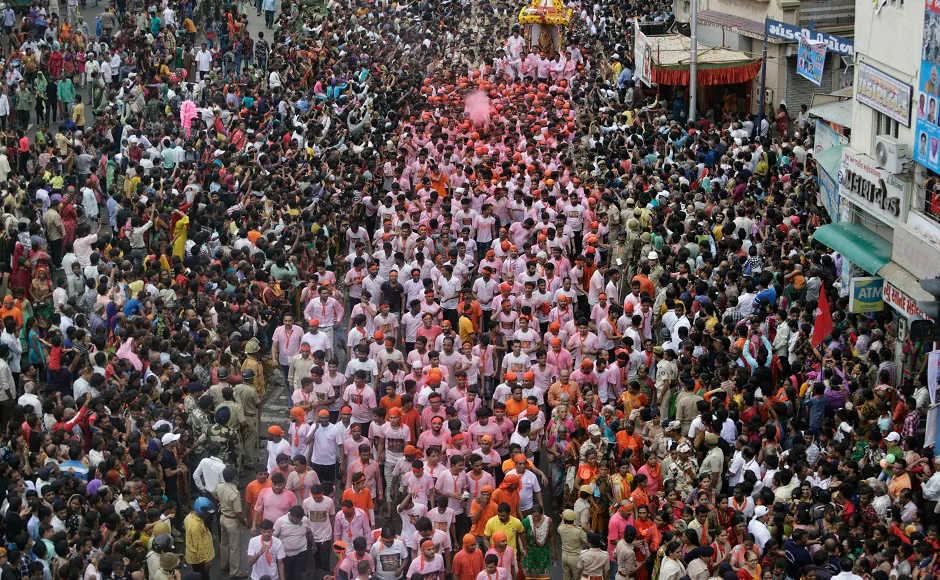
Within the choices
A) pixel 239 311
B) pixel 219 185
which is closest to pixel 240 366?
pixel 239 311

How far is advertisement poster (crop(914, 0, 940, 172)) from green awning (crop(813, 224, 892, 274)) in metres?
1.36

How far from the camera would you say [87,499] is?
15.2 m

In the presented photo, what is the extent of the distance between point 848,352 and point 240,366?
6.92 m

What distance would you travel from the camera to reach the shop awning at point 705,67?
31828mm

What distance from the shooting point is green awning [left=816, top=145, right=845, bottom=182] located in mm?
22172

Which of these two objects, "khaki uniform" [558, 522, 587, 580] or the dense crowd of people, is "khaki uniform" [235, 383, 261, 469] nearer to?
the dense crowd of people

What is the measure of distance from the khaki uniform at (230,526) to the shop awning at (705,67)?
18.2 meters

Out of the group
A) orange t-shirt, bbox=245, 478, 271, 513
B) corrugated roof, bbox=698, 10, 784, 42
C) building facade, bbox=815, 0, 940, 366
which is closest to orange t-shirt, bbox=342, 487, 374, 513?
orange t-shirt, bbox=245, 478, 271, 513

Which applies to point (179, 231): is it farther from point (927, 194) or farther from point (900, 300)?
point (927, 194)

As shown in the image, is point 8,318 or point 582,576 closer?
point 582,576

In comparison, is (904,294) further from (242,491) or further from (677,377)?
(242,491)

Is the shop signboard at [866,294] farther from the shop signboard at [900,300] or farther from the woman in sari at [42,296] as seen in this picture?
the woman in sari at [42,296]

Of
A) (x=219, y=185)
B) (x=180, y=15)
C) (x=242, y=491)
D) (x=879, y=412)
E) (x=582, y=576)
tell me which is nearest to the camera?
(x=582, y=576)

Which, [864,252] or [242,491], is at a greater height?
[864,252]
